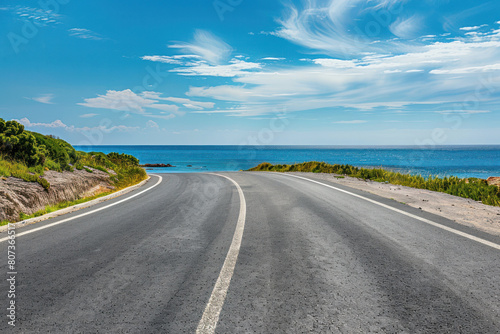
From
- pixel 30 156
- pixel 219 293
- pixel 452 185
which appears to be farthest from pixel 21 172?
pixel 452 185

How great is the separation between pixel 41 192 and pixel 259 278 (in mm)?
7570

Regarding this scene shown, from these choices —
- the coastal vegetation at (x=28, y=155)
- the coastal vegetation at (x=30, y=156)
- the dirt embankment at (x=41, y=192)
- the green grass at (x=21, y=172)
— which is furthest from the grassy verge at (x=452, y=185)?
the coastal vegetation at (x=28, y=155)

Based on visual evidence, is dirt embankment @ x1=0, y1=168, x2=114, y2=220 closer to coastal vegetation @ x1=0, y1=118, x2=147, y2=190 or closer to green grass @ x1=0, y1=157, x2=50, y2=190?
green grass @ x1=0, y1=157, x2=50, y2=190

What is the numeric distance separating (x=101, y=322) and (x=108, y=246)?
237 centimetres

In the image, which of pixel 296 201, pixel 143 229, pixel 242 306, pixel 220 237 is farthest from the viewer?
pixel 296 201

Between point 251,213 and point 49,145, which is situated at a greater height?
point 49,145

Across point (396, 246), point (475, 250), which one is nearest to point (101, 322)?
point (396, 246)

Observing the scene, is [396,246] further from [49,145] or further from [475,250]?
[49,145]

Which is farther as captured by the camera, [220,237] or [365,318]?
[220,237]

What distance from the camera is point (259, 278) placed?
11.3ft

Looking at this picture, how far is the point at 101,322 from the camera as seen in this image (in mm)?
2559

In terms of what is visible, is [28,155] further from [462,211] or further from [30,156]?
[462,211]

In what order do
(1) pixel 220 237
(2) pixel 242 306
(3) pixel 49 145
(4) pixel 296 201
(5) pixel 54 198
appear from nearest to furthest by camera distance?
1. (2) pixel 242 306
2. (1) pixel 220 237
3. (5) pixel 54 198
4. (4) pixel 296 201
5. (3) pixel 49 145

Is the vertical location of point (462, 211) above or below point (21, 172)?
below
